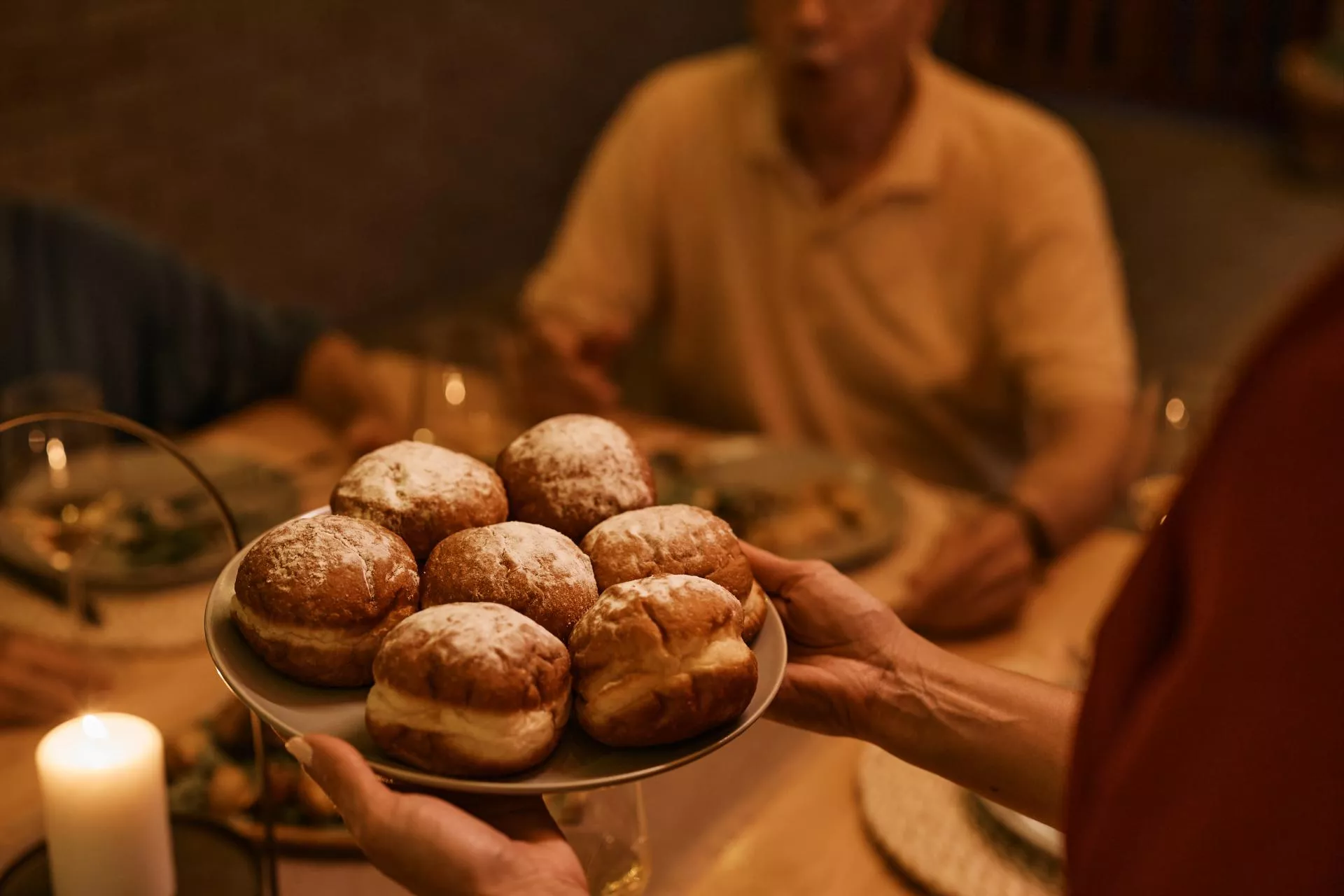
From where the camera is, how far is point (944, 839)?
1.11 meters

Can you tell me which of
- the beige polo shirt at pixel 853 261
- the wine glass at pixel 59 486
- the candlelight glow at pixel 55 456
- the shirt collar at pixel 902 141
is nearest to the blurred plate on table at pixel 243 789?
the wine glass at pixel 59 486

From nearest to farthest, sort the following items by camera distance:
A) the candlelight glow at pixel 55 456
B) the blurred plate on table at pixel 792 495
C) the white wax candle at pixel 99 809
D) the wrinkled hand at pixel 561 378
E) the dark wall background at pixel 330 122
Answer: the white wax candle at pixel 99 809, the candlelight glow at pixel 55 456, the blurred plate on table at pixel 792 495, the wrinkled hand at pixel 561 378, the dark wall background at pixel 330 122

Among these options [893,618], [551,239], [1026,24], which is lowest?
[551,239]

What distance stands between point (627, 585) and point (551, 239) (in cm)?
376

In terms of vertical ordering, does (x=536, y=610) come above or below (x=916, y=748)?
above

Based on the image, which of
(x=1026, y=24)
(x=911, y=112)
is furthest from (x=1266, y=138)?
(x=911, y=112)

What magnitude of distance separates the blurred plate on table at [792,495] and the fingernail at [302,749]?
0.83m

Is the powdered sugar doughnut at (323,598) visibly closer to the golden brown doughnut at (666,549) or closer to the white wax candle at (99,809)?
the golden brown doughnut at (666,549)

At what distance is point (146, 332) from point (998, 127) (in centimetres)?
147

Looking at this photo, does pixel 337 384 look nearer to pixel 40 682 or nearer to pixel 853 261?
pixel 40 682

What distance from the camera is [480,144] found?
157 inches

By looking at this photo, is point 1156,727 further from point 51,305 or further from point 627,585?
point 51,305

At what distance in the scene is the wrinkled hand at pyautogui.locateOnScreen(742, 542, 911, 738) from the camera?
968 millimetres

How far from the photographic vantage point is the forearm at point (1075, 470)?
5.38 ft
